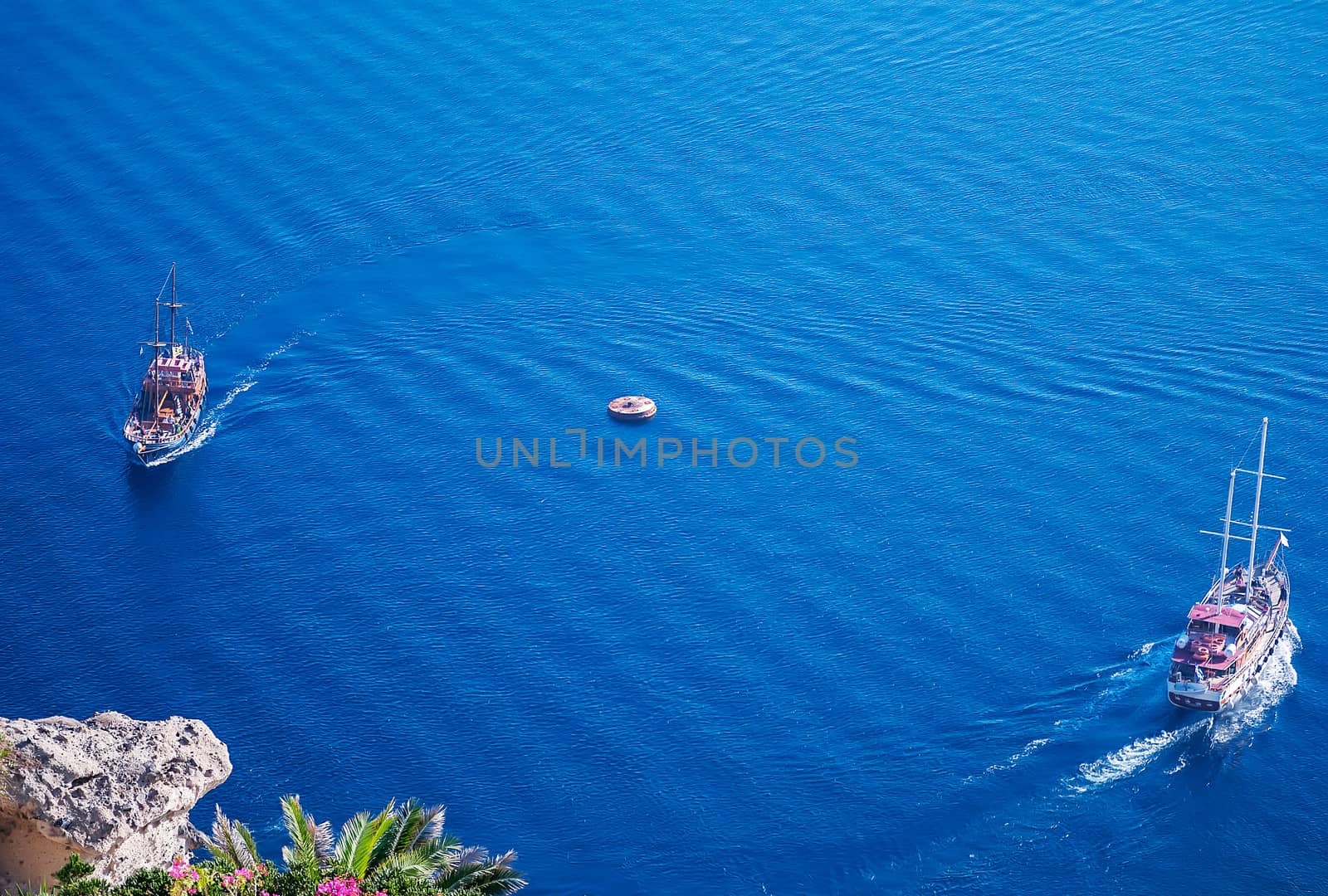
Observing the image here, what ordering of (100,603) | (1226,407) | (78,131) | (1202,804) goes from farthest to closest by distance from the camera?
A: 1. (78,131)
2. (1226,407)
3. (100,603)
4. (1202,804)

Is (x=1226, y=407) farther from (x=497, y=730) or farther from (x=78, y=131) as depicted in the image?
(x=78, y=131)

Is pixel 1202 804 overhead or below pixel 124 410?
below

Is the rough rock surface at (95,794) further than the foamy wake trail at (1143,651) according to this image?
No

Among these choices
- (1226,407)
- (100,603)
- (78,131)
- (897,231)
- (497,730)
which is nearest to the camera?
(497,730)

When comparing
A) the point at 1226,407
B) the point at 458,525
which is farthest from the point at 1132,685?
the point at 458,525

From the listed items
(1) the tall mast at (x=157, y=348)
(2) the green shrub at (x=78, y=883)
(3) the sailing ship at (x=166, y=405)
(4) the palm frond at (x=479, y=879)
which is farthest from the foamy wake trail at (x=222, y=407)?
(4) the palm frond at (x=479, y=879)

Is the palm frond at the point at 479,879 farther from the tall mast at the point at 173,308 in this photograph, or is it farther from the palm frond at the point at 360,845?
the tall mast at the point at 173,308
